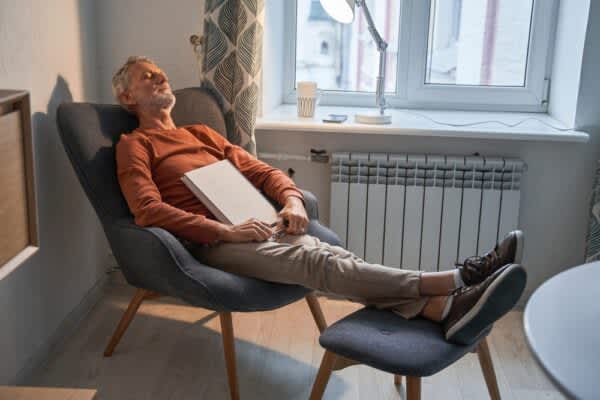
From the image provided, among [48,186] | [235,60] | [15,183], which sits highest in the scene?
[235,60]

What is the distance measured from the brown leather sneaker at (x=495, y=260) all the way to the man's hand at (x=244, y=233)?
608 millimetres

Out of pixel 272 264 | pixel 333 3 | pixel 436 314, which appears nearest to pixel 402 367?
pixel 436 314

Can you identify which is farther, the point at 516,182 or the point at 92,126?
the point at 516,182

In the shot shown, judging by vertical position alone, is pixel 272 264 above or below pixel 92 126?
below

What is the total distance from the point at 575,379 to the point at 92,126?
6.01 ft

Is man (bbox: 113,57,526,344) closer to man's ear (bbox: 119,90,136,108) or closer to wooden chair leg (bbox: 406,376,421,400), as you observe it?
man's ear (bbox: 119,90,136,108)

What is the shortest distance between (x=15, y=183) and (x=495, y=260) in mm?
1294

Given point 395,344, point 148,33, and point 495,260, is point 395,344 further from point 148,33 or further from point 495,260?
point 148,33

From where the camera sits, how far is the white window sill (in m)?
2.85

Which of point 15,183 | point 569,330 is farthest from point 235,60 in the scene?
point 569,330

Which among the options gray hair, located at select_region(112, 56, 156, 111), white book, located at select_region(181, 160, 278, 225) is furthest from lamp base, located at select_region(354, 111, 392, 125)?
gray hair, located at select_region(112, 56, 156, 111)

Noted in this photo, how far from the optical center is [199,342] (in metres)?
2.72

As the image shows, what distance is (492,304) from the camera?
6.15 feet

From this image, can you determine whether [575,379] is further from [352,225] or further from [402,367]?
[352,225]
